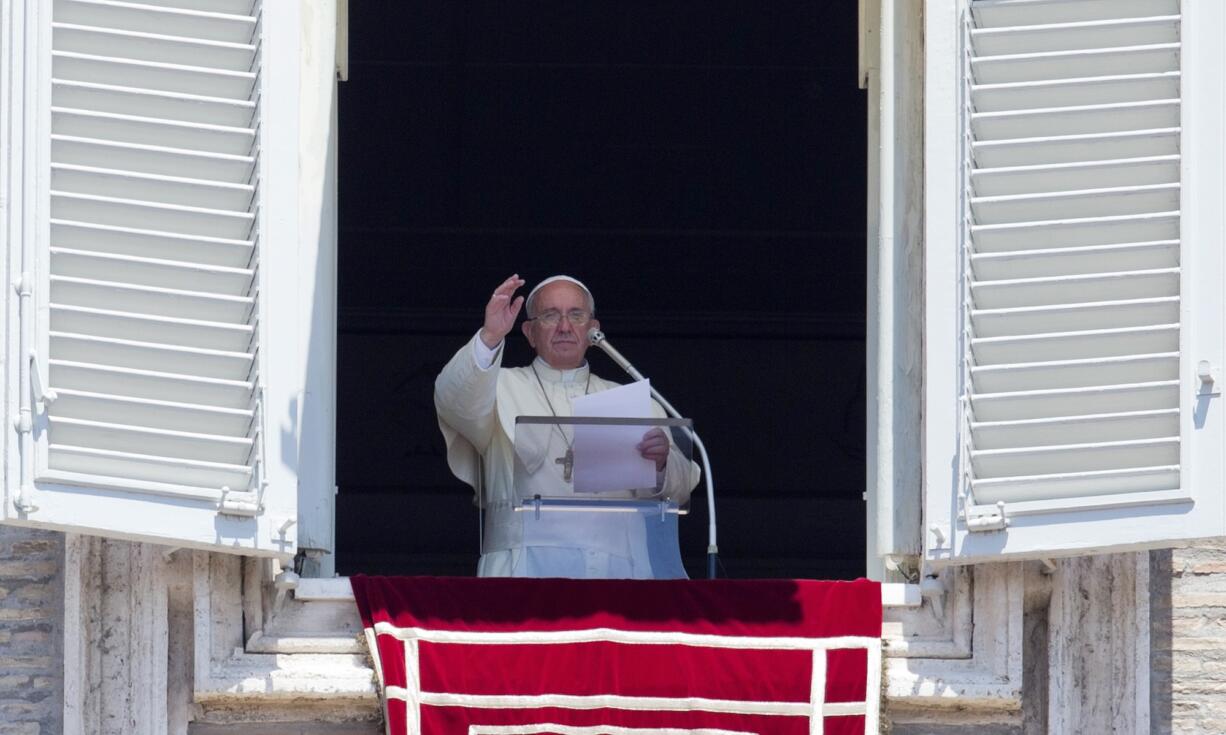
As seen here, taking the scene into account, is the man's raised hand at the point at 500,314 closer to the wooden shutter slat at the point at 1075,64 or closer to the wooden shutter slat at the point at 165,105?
the wooden shutter slat at the point at 165,105

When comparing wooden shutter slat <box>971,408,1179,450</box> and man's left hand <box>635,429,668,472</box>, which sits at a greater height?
wooden shutter slat <box>971,408,1179,450</box>

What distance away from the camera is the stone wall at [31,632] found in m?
7.30

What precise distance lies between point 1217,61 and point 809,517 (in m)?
5.35

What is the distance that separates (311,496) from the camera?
291 inches

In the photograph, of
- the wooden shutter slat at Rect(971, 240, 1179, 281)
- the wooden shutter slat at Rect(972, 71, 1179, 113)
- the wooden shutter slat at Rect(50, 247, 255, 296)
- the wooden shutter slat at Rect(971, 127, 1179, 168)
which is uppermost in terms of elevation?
the wooden shutter slat at Rect(972, 71, 1179, 113)

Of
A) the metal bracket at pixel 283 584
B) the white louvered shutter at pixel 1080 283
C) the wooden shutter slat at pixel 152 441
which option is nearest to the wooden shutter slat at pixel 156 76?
the wooden shutter slat at pixel 152 441

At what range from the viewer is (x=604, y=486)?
762 cm

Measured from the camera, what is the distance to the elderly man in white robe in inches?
310

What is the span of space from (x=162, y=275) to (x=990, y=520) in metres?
1.78

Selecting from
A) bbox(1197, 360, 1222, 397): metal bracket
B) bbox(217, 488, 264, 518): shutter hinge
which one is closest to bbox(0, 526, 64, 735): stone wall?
bbox(217, 488, 264, 518): shutter hinge

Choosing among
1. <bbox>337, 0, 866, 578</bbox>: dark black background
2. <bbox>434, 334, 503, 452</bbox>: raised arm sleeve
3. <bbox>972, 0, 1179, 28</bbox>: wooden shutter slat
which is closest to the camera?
<bbox>972, 0, 1179, 28</bbox>: wooden shutter slat

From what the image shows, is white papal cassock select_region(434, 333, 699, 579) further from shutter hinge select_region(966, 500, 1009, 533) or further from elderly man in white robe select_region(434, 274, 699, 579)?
shutter hinge select_region(966, 500, 1009, 533)

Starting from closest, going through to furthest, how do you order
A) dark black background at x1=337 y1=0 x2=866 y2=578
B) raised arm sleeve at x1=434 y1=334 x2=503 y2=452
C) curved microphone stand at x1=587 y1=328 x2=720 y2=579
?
1. curved microphone stand at x1=587 y1=328 x2=720 y2=579
2. raised arm sleeve at x1=434 y1=334 x2=503 y2=452
3. dark black background at x1=337 y1=0 x2=866 y2=578

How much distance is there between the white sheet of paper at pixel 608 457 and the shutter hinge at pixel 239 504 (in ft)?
2.90
